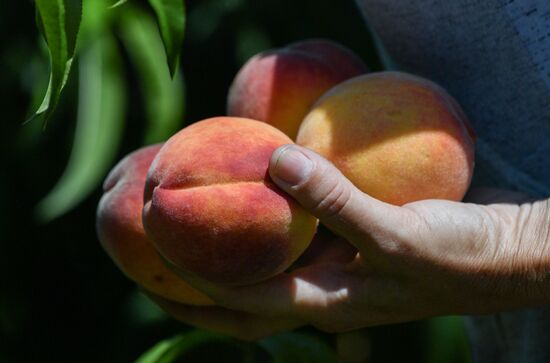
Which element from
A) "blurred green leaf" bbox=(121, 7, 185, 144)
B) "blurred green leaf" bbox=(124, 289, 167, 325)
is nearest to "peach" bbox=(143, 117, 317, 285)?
"blurred green leaf" bbox=(121, 7, 185, 144)

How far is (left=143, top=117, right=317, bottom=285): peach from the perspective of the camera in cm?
75

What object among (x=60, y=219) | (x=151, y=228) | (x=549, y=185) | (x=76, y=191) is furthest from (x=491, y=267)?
(x=60, y=219)

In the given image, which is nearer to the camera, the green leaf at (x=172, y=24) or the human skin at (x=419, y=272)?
the green leaf at (x=172, y=24)

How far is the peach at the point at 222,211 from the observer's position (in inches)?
29.5

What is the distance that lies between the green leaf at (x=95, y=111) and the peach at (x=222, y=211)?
0.53m

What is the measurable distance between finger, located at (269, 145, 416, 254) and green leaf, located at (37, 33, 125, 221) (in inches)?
24.3

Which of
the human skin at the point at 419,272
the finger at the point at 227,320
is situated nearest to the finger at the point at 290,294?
the human skin at the point at 419,272

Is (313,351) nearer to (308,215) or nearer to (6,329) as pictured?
(308,215)

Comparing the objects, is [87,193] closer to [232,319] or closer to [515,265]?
[232,319]

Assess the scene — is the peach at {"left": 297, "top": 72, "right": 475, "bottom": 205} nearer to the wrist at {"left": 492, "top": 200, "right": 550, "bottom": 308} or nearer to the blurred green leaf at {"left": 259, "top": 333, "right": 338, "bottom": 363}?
the wrist at {"left": 492, "top": 200, "right": 550, "bottom": 308}

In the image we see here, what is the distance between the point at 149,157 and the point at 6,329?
2.73ft

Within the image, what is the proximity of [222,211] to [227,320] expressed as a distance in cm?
25

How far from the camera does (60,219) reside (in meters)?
1.59

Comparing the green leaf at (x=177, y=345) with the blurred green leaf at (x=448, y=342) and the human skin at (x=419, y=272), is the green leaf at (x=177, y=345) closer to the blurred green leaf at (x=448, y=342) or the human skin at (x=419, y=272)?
the human skin at (x=419, y=272)
